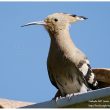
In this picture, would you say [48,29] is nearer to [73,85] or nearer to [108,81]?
[73,85]

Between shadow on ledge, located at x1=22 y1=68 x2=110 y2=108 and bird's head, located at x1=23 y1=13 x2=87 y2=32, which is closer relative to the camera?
shadow on ledge, located at x1=22 y1=68 x2=110 y2=108

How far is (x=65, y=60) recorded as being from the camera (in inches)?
115

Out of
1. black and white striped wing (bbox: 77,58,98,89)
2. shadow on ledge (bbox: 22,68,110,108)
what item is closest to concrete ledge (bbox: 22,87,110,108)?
shadow on ledge (bbox: 22,68,110,108)

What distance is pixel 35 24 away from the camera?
2877 millimetres

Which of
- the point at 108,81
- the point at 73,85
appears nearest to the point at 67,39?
the point at 73,85

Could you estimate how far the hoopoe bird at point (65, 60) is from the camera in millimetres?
2928

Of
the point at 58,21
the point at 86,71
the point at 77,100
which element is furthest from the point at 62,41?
the point at 77,100

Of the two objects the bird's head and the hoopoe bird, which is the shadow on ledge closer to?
the hoopoe bird

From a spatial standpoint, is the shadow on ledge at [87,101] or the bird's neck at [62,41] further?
the bird's neck at [62,41]

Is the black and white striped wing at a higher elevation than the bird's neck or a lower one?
lower

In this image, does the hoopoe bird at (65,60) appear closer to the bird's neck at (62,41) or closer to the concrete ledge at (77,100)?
the bird's neck at (62,41)

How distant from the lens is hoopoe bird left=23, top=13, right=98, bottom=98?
2928 millimetres

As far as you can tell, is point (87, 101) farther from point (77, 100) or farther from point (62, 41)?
point (62, 41)

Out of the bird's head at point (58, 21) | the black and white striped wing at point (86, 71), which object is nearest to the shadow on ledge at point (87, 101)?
the black and white striped wing at point (86, 71)
